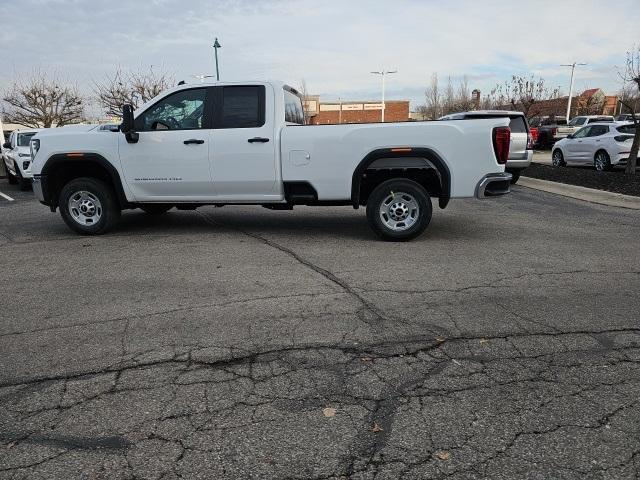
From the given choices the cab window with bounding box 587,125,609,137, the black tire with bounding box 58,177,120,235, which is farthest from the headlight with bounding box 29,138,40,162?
the cab window with bounding box 587,125,609,137

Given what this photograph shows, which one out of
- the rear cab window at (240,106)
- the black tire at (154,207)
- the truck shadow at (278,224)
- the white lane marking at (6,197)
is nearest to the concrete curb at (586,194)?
the truck shadow at (278,224)

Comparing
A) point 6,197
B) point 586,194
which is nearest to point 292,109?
point 586,194

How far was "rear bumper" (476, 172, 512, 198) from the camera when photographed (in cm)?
685

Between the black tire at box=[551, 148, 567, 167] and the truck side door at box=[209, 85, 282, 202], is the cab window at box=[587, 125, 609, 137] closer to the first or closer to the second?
the black tire at box=[551, 148, 567, 167]

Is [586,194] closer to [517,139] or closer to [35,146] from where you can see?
[517,139]

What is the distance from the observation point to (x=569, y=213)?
9758 millimetres

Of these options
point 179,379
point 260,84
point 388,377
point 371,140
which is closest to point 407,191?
point 371,140

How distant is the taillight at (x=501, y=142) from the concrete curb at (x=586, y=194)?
204 inches

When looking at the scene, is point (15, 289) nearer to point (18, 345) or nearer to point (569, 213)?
point (18, 345)

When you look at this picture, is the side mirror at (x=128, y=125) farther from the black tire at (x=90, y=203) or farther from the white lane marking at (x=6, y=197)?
the white lane marking at (x=6, y=197)

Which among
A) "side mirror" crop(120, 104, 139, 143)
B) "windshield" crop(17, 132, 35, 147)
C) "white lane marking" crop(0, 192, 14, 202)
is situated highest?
"side mirror" crop(120, 104, 139, 143)

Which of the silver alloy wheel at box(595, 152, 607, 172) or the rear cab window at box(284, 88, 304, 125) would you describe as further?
the silver alloy wheel at box(595, 152, 607, 172)

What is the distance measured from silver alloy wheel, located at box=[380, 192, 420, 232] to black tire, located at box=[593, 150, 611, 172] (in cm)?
1228

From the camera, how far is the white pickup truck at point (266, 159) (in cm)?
683
